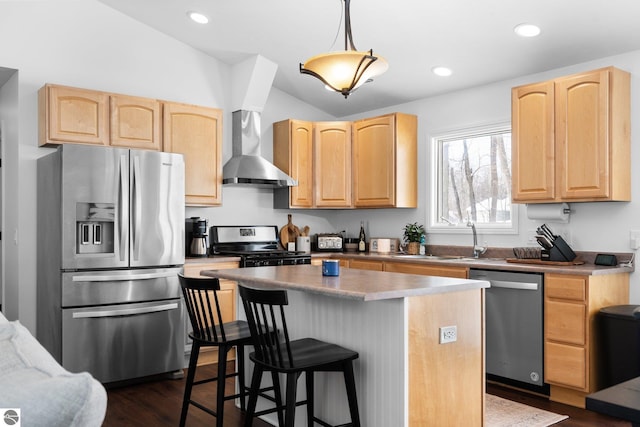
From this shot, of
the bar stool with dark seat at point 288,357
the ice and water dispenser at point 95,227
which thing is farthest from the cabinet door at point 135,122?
the bar stool with dark seat at point 288,357

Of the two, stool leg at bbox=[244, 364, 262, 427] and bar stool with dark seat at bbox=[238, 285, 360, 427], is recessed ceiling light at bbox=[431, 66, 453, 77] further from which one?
stool leg at bbox=[244, 364, 262, 427]

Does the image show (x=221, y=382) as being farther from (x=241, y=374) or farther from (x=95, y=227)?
(x=95, y=227)

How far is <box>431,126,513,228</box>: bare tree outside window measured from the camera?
4.88m

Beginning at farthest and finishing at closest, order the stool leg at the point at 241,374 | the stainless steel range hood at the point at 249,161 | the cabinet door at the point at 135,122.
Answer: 1. the stainless steel range hood at the point at 249,161
2. the cabinet door at the point at 135,122
3. the stool leg at the point at 241,374

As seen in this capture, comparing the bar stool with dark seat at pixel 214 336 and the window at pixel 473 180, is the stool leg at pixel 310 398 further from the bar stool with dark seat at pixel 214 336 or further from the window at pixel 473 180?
the window at pixel 473 180

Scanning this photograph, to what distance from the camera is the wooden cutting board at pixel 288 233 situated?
5922 mm

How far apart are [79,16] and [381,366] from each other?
12.4 ft

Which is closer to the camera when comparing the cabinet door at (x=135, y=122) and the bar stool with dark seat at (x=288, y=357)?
the bar stool with dark seat at (x=288, y=357)

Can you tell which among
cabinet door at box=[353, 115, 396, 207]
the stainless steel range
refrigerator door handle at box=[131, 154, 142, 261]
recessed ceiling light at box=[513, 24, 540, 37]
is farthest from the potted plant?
refrigerator door handle at box=[131, 154, 142, 261]

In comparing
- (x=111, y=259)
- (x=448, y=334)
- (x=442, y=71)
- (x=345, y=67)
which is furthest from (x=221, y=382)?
(x=442, y=71)

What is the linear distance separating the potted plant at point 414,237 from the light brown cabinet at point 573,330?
1.72 m

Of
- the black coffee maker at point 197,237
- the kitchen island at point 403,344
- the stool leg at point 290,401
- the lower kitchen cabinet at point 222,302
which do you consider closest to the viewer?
the stool leg at point 290,401

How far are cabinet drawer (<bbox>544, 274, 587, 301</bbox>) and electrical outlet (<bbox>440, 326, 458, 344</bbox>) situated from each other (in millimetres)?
1367

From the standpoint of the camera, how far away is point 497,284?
13.2ft
